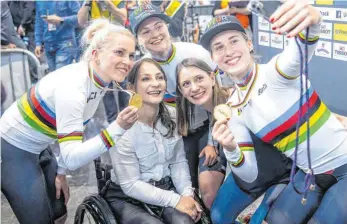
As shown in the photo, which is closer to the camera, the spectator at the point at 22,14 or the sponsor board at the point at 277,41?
the sponsor board at the point at 277,41

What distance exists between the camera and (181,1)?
5.48 m

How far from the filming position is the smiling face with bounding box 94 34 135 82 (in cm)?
209

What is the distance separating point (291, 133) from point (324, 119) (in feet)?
0.48

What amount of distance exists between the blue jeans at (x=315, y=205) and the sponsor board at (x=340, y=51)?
1026 mm

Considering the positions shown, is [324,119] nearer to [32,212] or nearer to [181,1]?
[32,212]

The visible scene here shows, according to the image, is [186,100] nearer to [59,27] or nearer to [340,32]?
[340,32]

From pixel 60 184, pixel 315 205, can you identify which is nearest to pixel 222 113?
pixel 315 205

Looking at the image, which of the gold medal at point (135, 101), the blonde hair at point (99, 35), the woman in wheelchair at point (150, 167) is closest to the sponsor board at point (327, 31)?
the woman in wheelchair at point (150, 167)

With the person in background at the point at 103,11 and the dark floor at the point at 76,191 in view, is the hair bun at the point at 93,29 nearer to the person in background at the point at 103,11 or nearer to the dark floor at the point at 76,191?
the dark floor at the point at 76,191

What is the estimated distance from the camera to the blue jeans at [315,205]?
5.61 ft

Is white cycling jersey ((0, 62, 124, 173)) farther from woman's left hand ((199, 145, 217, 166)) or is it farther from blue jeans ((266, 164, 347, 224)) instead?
blue jeans ((266, 164, 347, 224))

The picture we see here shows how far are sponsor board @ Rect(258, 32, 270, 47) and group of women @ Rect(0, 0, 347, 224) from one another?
3.53 ft

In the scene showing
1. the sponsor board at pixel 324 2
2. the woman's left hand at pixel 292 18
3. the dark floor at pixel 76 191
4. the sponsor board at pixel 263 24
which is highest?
the woman's left hand at pixel 292 18

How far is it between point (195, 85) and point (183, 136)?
341 mm
